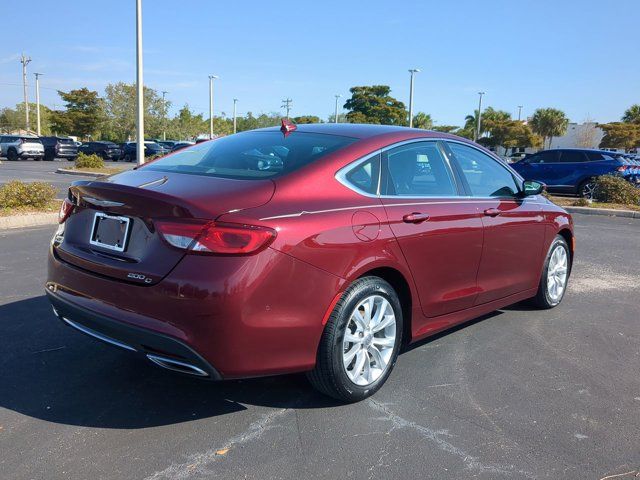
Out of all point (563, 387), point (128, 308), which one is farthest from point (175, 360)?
point (563, 387)

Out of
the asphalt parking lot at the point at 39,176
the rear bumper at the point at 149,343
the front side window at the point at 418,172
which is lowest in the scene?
the asphalt parking lot at the point at 39,176

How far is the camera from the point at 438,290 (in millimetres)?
3824

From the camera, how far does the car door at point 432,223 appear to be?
3.55 m

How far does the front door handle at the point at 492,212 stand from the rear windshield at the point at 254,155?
1302mm

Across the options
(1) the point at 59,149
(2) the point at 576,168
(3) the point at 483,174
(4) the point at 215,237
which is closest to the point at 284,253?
(4) the point at 215,237

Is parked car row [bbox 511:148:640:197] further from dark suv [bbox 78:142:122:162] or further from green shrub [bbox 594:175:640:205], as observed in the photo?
dark suv [bbox 78:142:122:162]

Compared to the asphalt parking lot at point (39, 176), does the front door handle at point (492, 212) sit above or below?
above

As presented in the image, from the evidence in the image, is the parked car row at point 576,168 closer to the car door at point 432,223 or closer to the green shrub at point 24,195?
the green shrub at point 24,195

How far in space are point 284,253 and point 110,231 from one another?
997mm

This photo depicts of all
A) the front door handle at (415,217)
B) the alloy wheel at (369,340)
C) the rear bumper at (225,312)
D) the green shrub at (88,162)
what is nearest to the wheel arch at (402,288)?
the alloy wheel at (369,340)

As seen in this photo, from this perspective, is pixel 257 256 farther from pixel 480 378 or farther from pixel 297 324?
pixel 480 378

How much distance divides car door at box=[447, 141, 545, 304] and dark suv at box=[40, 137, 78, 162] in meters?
38.2

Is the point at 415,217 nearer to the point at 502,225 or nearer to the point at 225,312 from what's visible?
the point at 502,225

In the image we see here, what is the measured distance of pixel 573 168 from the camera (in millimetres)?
17188
